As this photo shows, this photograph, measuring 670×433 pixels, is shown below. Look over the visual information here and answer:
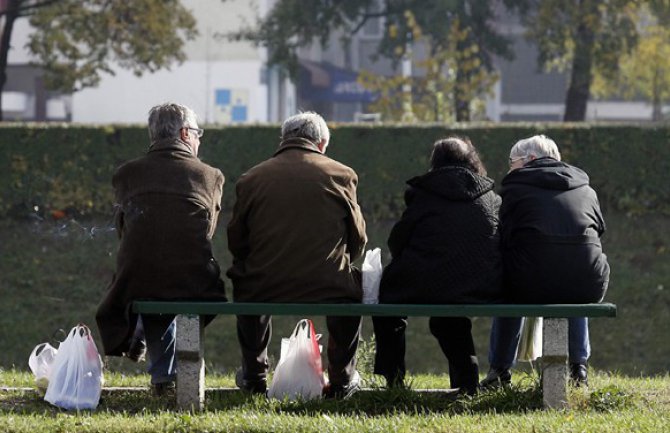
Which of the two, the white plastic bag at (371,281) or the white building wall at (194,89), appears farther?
the white building wall at (194,89)

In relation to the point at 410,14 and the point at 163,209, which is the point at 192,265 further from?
the point at 410,14

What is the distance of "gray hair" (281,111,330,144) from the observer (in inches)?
294

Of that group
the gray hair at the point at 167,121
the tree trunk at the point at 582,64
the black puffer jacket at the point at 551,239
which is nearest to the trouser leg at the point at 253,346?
the gray hair at the point at 167,121

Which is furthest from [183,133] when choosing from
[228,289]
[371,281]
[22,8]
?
[22,8]

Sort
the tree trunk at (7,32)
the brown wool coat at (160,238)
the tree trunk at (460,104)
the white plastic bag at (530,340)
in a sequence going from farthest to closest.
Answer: the tree trunk at (460,104) < the tree trunk at (7,32) < the white plastic bag at (530,340) < the brown wool coat at (160,238)

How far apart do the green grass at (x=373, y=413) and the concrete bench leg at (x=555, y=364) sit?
0.28ft

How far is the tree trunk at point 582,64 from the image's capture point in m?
21.8

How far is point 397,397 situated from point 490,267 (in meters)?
0.86

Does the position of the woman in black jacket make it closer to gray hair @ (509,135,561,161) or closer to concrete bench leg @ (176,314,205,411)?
gray hair @ (509,135,561,161)

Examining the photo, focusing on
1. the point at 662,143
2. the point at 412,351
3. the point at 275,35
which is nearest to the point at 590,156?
the point at 662,143

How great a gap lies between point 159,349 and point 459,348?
5.44 feet

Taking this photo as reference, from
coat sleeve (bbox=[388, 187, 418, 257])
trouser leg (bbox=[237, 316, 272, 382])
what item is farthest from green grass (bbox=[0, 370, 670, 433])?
coat sleeve (bbox=[388, 187, 418, 257])

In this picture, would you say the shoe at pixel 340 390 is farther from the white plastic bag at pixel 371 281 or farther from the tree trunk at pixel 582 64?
the tree trunk at pixel 582 64

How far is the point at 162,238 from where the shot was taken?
7125 mm
